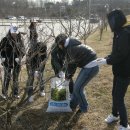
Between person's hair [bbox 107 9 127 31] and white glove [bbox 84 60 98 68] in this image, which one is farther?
white glove [bbox 84 60 98 68]

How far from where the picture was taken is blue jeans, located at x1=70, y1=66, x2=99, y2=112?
579cm

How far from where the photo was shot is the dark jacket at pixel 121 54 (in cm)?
478

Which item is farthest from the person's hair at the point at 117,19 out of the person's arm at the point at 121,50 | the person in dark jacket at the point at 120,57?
the person's arm at the point at 121,50

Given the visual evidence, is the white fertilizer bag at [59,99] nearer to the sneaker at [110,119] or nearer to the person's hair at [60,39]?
the sneaker at [110,119]

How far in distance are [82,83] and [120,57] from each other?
3.90 feet

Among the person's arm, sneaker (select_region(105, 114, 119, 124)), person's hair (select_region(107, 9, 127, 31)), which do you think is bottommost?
sneaker (select_region(105, 114, 119, 124))

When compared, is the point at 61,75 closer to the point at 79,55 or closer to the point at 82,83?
the point at 82,83

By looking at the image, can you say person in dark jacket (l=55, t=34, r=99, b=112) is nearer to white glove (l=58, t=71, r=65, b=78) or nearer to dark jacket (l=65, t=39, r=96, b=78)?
dark jacket (l=65, t=39, r=96, b=78)

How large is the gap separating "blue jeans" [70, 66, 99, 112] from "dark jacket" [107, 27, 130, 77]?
0.68 meters

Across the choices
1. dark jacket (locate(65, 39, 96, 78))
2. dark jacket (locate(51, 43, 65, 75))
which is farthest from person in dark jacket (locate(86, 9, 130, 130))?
dark jacket (locate(51, 43, 65, 75))

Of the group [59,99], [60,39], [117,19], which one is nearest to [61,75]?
[59,99]

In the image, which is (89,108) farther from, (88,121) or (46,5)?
(46,5)

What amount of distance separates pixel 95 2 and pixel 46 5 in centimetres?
2024

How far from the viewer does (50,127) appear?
5691mm
